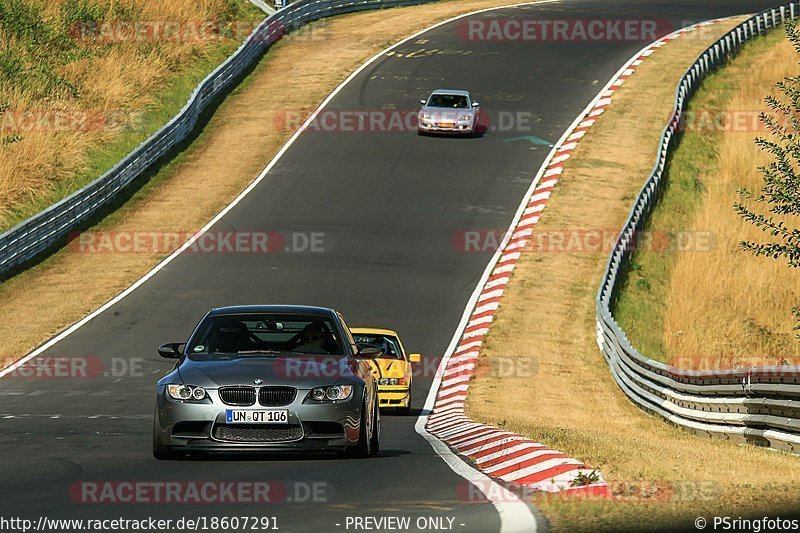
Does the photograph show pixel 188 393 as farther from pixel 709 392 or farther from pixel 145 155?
pixel 145 155

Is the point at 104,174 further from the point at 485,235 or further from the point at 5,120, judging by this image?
the point at 485,235

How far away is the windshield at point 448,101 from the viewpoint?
4394 centimetres

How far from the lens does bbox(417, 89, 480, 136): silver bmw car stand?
43.3m

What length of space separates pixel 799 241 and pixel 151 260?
16.7 meters

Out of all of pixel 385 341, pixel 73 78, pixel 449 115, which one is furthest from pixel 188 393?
pixel 73 78

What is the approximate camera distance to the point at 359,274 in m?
31.1

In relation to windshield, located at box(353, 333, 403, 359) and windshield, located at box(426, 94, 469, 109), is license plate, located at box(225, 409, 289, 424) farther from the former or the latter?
windshield, located at box(426, 94, 469, 109)

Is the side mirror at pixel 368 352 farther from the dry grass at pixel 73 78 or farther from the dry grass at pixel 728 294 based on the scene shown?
the dry grass at pixel 73 78

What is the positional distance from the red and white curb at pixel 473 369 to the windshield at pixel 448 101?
3394 millimetres

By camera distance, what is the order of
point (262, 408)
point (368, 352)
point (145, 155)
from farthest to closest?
point (145, 155) → point (368, 352) → point (262, 408)

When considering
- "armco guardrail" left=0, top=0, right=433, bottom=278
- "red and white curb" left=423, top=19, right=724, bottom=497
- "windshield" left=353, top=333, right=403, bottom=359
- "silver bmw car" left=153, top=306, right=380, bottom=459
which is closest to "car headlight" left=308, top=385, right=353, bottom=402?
"silver bmw car" left=153, top=306, right=380, bottom=459

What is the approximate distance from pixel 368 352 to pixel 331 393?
1.25m

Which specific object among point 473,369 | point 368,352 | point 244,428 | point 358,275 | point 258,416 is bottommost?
point 473,369

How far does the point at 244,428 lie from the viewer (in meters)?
11.8
